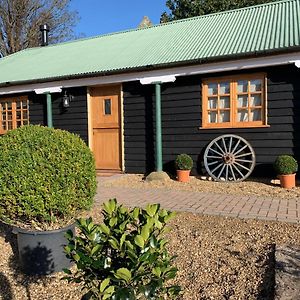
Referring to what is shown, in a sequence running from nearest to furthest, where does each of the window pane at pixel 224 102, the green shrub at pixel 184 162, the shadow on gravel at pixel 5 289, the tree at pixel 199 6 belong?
the shadow on gravel at pixel 5 289
the green shrub at pixel 184 162
the window pane at pixel 224 102
the tree at pixel 199 6

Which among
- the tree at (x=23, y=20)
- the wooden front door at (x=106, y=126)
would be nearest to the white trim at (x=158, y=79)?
the wooden front door at (x=106, y=126)

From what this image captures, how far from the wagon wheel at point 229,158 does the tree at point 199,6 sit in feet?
52.7

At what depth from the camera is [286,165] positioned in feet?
21.0

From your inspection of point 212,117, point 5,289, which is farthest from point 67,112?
point 5,289

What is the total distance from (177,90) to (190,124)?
898mm

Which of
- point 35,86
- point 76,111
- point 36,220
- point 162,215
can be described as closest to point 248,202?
point 36,220

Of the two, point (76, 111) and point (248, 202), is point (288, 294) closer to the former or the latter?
point (248, 202)

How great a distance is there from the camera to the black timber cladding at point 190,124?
275 inches

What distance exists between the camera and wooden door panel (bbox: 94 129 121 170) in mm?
9227

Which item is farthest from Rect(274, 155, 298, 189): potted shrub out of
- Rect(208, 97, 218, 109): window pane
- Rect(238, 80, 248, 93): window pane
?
Rect(208, 97, 218, 109): window pane

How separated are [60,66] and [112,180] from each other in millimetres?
4605

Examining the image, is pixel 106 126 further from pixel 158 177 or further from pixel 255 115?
pixel 255 115

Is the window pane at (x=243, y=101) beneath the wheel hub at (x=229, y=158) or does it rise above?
above

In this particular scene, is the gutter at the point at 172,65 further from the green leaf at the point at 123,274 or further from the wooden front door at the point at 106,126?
the green leaf at the point at 123,274
